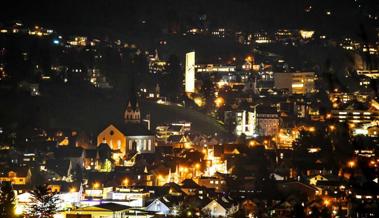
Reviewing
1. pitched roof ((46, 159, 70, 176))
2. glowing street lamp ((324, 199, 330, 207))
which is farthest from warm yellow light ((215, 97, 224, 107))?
glowing street lamp ((324, 199, 330, 207))

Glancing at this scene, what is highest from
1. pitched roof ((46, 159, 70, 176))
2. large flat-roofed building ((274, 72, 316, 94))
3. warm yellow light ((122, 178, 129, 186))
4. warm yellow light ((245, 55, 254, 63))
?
warm yellow light ((245, 55, 254, 63))

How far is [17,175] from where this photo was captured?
77.0 ft

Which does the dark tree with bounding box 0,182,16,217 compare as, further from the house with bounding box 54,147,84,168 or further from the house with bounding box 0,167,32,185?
the house with bounding box 54,147,84,168

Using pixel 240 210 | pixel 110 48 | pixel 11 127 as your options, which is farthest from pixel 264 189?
pixel 110 48

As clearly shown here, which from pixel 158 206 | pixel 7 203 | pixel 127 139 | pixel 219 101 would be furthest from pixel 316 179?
pixel 219 101

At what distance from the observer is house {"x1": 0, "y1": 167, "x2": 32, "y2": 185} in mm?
23172

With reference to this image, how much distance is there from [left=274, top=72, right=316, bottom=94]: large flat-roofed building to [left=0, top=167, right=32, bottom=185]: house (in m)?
20.4

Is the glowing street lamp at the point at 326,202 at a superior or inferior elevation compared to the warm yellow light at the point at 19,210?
superior

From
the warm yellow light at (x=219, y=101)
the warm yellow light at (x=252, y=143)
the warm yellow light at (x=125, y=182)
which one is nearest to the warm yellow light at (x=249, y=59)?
the warm yellow light at (x=219, y=101)

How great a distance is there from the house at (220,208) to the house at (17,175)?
270 inches

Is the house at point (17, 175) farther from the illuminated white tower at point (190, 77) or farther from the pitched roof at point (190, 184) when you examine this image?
the illuminated white tower at point (190, 77)

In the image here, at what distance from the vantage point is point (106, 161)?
26.3m

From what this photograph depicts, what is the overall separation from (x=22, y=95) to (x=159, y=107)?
6.59 m

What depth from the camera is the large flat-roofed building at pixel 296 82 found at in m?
41.3
